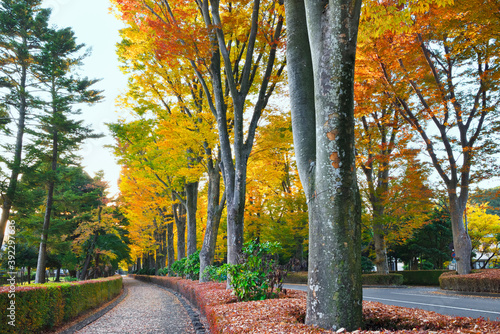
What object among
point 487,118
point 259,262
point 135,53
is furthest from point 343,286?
point 487,118

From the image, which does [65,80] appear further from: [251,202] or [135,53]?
[251,202]

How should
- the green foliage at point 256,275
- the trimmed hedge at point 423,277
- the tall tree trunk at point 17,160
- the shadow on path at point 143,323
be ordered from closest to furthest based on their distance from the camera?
the green foliage at point 256,275 < the shadow on path at point 143,323 < the tall tree trunk at point 17,160 < the trimmed hedge at point 423,277

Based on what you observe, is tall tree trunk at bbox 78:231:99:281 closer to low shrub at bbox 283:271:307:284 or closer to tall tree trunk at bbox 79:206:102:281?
tall tree trunk at bbox 79:206:102:281

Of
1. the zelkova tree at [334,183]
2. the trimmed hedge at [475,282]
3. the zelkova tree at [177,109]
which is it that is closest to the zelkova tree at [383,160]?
the trimmed hedge at [475,282]

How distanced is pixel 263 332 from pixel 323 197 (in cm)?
137

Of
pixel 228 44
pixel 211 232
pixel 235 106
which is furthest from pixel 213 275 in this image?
pixel 228 44

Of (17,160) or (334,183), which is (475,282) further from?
(17,160)

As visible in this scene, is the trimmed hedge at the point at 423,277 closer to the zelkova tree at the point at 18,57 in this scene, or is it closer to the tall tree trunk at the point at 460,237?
the tall tree trunk at the point at 460,237

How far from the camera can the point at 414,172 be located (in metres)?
13.4

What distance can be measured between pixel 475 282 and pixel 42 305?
12.9m

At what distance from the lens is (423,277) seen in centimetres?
2038

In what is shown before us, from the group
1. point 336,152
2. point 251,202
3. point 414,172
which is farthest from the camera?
point 251,202

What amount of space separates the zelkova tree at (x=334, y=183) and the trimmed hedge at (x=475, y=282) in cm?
1033

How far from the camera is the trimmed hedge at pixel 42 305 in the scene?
468 cm
